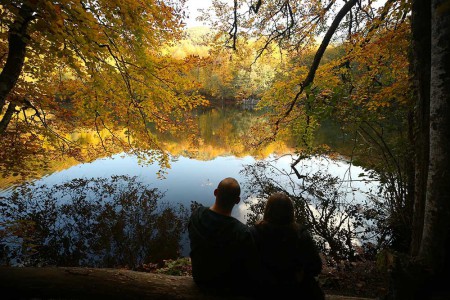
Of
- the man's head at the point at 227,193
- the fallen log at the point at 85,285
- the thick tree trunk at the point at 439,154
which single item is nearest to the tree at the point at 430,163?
the thick tree trunk at the point at 439,154

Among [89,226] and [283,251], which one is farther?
[89,226]

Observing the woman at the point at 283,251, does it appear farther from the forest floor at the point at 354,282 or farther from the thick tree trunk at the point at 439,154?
the forest floor at the point at 354,282

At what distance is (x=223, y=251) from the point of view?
6.51ft

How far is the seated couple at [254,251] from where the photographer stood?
1.97 metres

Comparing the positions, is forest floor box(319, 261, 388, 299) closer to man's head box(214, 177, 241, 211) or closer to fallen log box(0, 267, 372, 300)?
fallen log box(0, 267, 372, 300)

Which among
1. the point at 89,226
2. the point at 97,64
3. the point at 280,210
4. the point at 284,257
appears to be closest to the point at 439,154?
the point at 280,210

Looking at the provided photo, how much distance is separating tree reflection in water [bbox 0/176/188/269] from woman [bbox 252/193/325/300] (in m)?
6.66

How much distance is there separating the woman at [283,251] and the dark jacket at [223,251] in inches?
5.9

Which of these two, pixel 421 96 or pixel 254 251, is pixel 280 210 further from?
pixel 421 96

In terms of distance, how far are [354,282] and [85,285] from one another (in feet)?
16.5

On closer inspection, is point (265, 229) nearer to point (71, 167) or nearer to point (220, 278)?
point (220, 278)

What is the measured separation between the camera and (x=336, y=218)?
853 centimetres

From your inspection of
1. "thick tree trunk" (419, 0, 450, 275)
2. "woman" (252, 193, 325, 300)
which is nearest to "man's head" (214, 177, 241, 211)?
"woman" (252, 193, 325, 300)

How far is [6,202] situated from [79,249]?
4.08m
